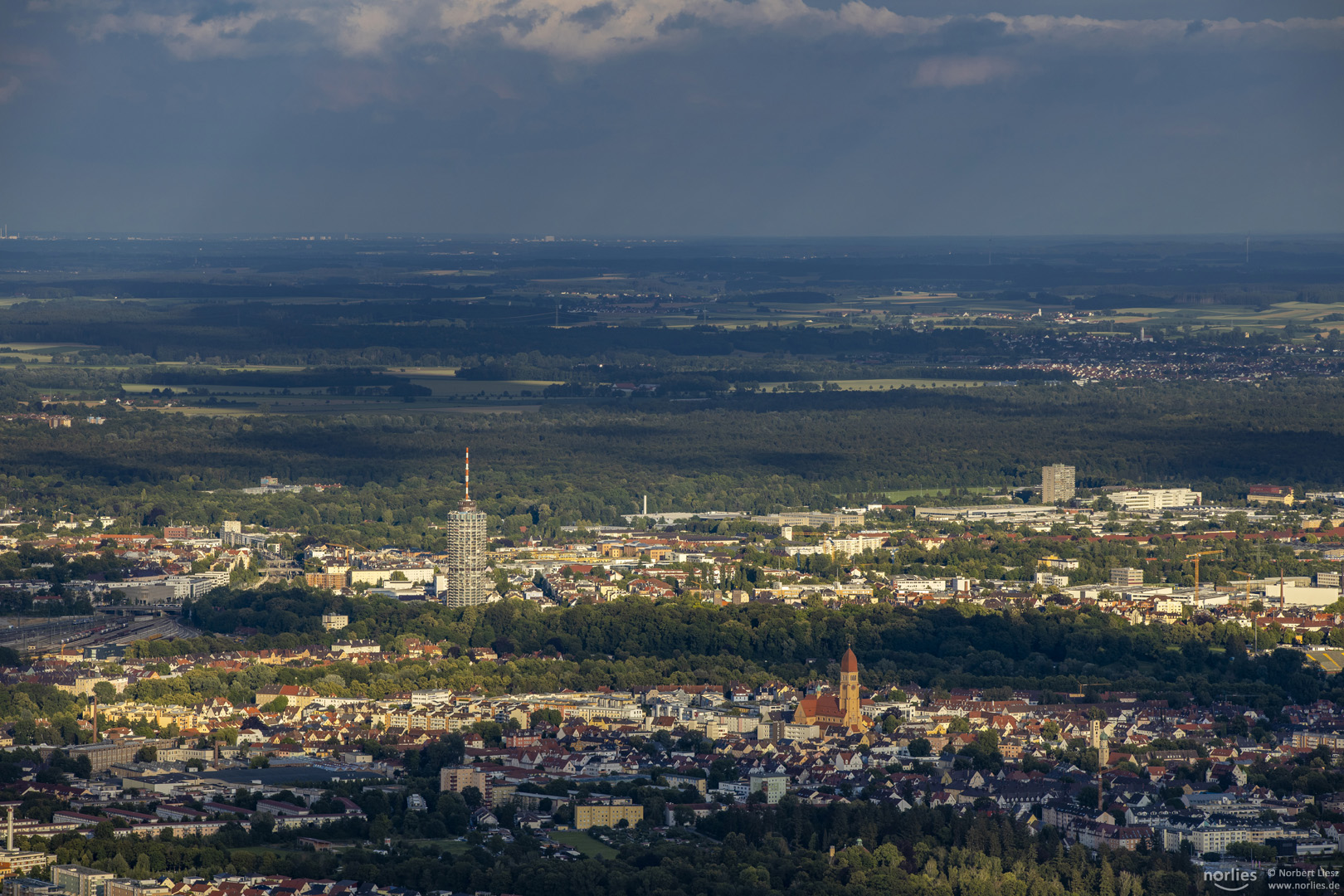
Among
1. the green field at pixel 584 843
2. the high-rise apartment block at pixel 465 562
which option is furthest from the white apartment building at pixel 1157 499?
the green field at pixel 584 843

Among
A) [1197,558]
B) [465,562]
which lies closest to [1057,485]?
[1197,558]

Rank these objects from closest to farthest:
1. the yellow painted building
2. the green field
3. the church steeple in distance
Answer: the green field → the yellow painted building → the church steeple in distance

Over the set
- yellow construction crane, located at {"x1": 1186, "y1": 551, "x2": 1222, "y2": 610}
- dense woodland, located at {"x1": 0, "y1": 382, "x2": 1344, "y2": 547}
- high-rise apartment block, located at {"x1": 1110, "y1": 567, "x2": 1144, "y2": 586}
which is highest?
yellow construction crane, located at {"x1": 1186, "y1": 551, "x2": 1222, "y2": 610}

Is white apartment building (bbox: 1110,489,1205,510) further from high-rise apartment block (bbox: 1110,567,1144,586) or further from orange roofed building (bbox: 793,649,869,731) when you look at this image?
orange roofed building (bbox: 793,649,869,731)

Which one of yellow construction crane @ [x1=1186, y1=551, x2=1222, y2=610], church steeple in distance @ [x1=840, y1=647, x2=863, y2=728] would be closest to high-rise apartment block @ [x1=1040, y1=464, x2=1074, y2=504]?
yellow construction crane @ [x1=1186, y1=551, x2=1222, y2=610]

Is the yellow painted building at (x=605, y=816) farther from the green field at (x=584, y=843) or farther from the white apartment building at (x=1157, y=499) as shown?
the white apartment building at (x=1157, y=499)

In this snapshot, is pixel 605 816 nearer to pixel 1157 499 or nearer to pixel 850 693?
pixel 850 693
